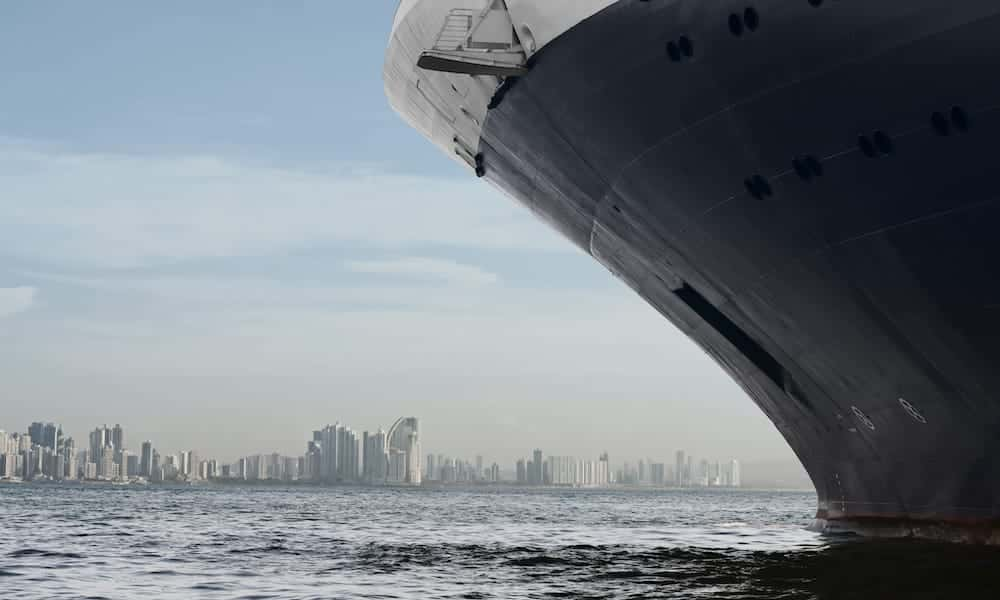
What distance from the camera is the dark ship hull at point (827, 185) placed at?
39.5 feet

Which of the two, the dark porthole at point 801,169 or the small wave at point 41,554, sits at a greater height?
the dark porthole at point 801,169

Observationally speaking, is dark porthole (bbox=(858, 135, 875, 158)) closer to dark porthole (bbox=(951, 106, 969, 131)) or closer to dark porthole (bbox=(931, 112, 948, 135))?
dark porthole (bbox=(931, 112, 948, 135))

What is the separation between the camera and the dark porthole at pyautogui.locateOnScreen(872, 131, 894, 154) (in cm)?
1259

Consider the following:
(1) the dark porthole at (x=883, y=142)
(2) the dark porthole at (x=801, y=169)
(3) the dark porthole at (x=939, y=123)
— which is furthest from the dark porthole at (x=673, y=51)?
(3) the dark porthole at (x=939, y=123)

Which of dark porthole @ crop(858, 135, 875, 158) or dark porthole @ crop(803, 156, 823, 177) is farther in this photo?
dark porthole @ crop(803, 156, 823, 177)

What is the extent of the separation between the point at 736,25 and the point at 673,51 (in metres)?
0.96

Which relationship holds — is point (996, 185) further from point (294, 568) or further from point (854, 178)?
point (294, 568)

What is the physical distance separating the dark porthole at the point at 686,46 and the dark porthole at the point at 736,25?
0.59 metres

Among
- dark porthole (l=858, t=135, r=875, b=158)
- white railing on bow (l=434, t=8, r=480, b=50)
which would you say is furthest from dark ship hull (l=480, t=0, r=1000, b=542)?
white railing on bow (l=434, t=8, r=480, b=50)

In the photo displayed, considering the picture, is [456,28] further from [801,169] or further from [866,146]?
[866,146]

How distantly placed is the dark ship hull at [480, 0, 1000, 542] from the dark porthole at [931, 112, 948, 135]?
30 mm

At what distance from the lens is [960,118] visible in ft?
39.4

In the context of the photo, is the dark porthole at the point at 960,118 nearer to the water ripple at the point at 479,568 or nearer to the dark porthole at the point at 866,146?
the dark porthole at the point at 866,146

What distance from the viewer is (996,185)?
1247 centimetres
